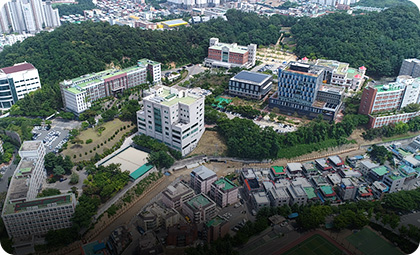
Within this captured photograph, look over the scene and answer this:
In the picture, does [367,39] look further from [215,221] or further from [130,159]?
[215,221]

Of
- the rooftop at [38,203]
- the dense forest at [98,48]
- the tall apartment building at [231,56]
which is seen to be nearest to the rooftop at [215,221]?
the rooftop at [38,203]

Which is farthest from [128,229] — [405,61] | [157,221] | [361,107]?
[405,61]

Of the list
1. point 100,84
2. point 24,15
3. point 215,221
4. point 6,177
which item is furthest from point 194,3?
point 215,221

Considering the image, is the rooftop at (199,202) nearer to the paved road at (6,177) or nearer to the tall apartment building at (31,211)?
the tall apartment building at (31,211)

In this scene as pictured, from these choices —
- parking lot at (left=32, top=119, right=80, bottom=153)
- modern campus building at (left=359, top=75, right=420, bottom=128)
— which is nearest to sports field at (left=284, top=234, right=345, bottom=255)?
modern campus building at (left=359, top=75, right=420, bottom=128)

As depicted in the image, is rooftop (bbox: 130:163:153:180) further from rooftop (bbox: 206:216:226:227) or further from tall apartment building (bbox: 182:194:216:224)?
rooftop (bbox: 206:216:226:227)

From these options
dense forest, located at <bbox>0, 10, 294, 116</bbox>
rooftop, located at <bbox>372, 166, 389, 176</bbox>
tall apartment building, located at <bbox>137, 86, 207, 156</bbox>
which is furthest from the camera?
dense forest, located at <bbox>0, 10, 294, 116</bbox>
